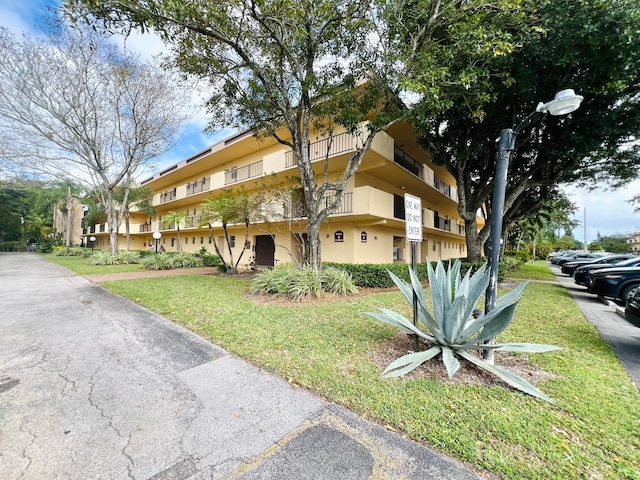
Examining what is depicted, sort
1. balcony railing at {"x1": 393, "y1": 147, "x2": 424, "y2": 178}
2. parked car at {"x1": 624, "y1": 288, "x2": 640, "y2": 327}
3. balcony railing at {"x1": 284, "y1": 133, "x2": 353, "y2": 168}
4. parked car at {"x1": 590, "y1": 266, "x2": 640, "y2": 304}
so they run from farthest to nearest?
balcony railing at {"x1": 393, "y1": 147, "x2": 424, "y2": 178} < balcony railing at {"x1": 284, "y1": 133, "x2": 353, "y2": 168} < parked car at {"x1": 590, "y1": 266, "x2": 640, "y2": 304} < parked car at {"x1": 624, "y1": 288, "x2": 640, "y2": 327}

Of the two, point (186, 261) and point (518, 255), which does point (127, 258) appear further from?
point (518, 255)

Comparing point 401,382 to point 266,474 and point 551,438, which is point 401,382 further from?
point 266,474

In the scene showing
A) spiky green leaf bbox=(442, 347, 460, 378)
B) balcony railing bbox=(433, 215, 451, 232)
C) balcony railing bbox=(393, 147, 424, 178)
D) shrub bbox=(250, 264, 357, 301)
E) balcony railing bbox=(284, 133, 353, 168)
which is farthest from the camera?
balcony railing bbox=(433, 215, 451, 232)

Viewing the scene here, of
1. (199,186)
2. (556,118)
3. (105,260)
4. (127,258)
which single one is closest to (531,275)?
(556,118)

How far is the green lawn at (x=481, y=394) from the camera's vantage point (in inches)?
82.7

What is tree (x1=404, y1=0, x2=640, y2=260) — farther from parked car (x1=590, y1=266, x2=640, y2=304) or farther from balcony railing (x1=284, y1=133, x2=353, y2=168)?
parked car (x1=590, y1=266, x2=640, y2=304)

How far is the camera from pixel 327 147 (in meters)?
11.2

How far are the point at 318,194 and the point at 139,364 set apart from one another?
6646mm

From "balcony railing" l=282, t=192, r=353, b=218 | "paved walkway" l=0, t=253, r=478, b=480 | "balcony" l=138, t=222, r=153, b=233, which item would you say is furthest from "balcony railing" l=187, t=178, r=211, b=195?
"paved walkway" l=0, t=253, r=478, b=480

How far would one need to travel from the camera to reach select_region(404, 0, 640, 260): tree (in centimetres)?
668

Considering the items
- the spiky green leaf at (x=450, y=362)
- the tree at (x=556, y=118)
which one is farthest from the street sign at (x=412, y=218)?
the tree at (x=556, y=118)

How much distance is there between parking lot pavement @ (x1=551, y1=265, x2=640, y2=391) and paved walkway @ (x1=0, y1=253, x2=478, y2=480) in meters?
3.96

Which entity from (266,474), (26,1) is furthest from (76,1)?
(266,474)

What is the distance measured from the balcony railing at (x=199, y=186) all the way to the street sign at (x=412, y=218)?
19.2 m
